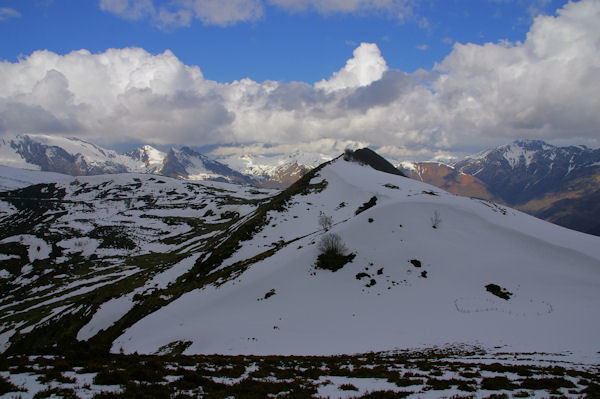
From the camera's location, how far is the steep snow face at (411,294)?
31.2 metres

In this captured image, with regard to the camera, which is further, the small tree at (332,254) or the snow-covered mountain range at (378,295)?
the small tree at (332,254)

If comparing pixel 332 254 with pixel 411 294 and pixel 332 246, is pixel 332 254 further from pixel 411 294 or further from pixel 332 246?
pixel 411 294

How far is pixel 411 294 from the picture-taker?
129 feet

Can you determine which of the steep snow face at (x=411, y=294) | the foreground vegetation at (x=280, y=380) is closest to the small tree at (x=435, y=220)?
the steep snow face at (x=411, y=294)

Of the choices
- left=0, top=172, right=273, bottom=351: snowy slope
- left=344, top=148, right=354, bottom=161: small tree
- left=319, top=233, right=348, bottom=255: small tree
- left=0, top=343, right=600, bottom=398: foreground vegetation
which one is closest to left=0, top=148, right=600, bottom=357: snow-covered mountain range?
left=319, top=233, right=348, bottom=255: small tree

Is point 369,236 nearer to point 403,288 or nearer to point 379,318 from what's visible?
point 403,288

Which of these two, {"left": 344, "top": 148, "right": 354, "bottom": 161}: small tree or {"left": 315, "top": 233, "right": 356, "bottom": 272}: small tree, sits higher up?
{"left": 344, "top": 148, "right": 354, "bottom": 161}: small tree

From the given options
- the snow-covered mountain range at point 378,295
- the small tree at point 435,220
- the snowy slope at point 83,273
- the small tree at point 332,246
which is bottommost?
the snowy slope at point 83,273

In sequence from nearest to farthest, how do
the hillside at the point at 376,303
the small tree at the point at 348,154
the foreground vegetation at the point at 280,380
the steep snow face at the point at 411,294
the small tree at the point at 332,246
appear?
the foreground vegetation at the point at 280,380
the hillside at the point at 376,303
the steep snow face at the point at 411,294
the small tree at the point at 332,246
the small tree at the point at 348,154

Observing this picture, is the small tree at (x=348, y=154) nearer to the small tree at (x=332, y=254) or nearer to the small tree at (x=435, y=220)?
the small tree at (x=435, y=220)

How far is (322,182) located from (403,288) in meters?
70.7

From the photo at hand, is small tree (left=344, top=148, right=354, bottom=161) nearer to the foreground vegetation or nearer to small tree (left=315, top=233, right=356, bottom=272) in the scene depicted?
small tree (left=315, top=233, right=356, bottom=272)

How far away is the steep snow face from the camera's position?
31.2 meters

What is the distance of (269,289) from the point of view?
4362cm
